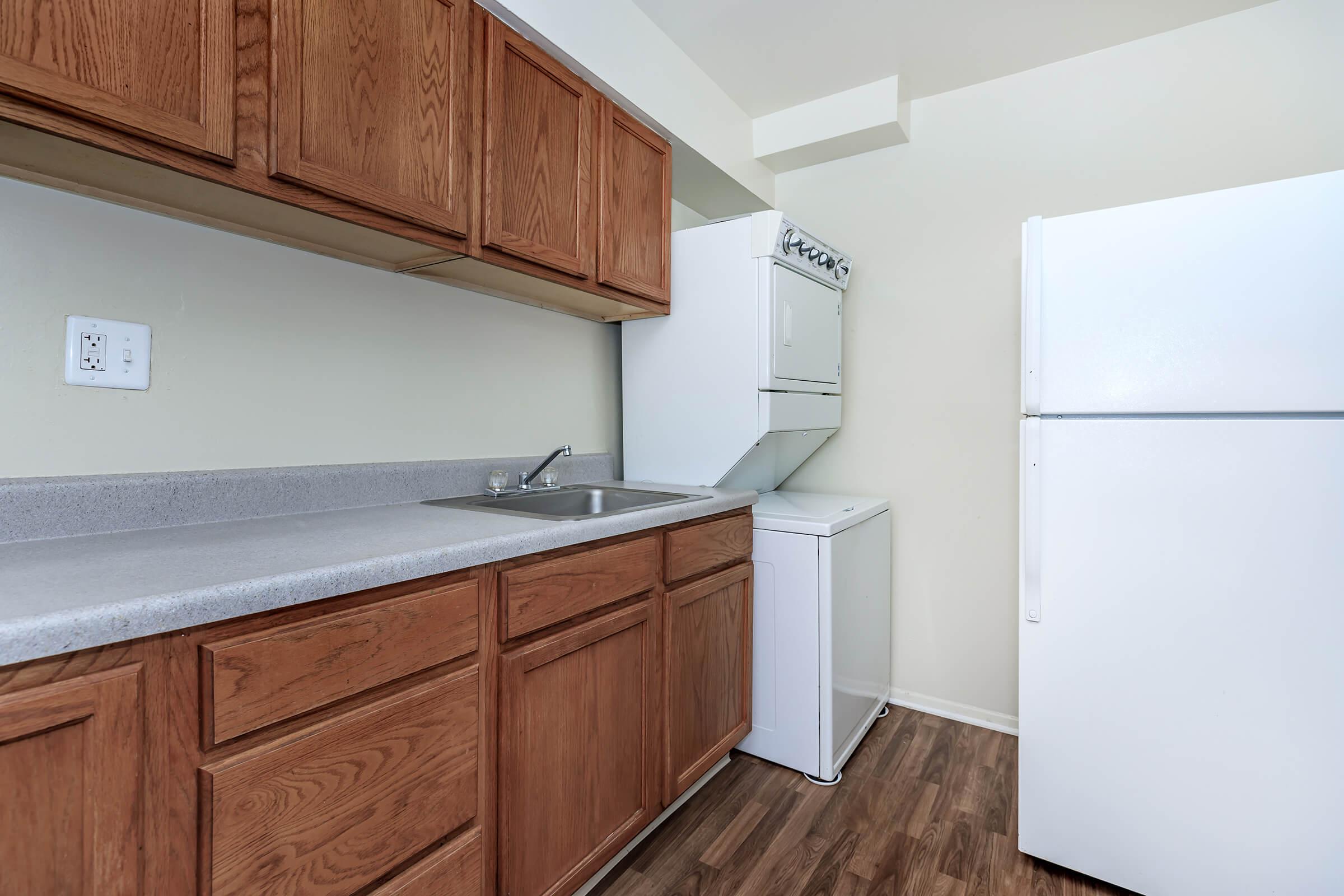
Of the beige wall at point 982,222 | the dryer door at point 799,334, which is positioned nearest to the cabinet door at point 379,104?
the dryer door at point 799,334

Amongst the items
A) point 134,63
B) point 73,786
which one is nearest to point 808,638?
point 73,786

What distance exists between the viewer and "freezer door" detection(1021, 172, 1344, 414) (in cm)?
138

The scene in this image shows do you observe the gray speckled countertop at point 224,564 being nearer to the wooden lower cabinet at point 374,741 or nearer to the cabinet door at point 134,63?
the wooden lower cabinet at point 374,741

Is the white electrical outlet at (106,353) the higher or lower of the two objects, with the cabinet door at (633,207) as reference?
lower

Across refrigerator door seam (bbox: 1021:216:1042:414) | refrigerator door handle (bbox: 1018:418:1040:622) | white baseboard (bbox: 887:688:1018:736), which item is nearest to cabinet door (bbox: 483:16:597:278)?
refrigerator door seam (bbox: 1021:216:1042:414)

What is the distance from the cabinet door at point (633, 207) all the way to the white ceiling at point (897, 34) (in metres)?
0.43

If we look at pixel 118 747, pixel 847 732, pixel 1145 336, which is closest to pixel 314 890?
pixel 118 747

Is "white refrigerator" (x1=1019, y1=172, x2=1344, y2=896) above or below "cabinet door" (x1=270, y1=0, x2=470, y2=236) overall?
below

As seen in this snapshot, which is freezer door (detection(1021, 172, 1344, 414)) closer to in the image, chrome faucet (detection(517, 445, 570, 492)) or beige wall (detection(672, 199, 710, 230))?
chrome faucet (detection(517, 445, 570, 492))

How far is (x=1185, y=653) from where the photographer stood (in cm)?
149

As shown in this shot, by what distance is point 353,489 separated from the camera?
1.57m

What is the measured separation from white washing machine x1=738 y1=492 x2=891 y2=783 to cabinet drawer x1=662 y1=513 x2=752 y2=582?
117 mm

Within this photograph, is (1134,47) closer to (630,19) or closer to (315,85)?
(630,19)

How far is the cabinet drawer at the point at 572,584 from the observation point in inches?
48.7
